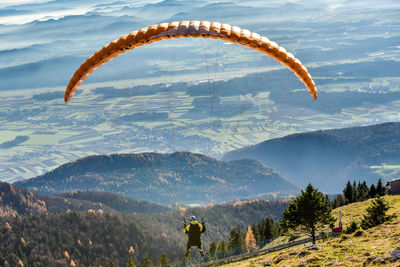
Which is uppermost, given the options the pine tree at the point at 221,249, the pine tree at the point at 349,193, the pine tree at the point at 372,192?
the pine tree at the point at 372,192

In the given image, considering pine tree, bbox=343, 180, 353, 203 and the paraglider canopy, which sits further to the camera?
pine tree, bbox=343, 180, 353, 203

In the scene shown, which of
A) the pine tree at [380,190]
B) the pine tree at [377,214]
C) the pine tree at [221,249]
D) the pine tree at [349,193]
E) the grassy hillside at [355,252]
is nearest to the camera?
the grassy hillside at [355,252]

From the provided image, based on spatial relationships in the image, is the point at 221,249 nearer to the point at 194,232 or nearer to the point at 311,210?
the point at 311,210

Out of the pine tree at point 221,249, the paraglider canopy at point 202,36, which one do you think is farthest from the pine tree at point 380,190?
the paraglider canopy at point 202,36

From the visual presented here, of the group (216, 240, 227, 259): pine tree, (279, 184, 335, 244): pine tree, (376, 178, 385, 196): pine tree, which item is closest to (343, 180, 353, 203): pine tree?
(376, 178, 385, 196): pine tree

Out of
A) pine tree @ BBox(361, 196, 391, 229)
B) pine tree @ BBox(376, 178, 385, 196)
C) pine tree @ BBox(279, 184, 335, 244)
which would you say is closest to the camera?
pine tree @ BBox(361, 196, 391, 229)

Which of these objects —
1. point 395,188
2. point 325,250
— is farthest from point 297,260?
point 395,188

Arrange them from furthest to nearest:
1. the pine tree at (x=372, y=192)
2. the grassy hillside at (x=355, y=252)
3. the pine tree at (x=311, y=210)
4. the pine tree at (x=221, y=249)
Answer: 1. the pine tree at (x=372, y=192)
2. the pine tree at (x=221, y=249)
3. the pine tree at (x=311, y=210)
4. the grassy hillside at (x=355, y=252)

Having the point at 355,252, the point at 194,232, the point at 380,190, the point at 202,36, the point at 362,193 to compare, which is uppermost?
the point at 202,36

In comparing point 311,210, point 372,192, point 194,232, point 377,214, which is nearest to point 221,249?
point 372,192

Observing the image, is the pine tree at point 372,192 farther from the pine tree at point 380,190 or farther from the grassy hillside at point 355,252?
the grassy hillside at point 355,252

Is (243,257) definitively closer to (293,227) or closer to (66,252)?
(293,227)

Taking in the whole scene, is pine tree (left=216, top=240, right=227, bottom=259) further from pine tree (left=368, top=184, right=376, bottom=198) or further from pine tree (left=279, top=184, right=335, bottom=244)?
pine tree (left=368, top=184, right=376, bottom=198)
